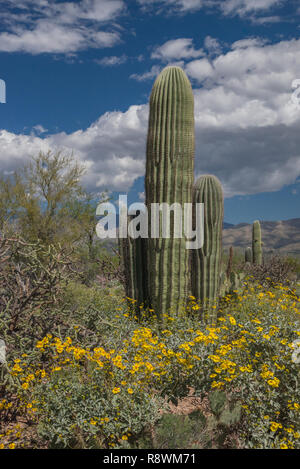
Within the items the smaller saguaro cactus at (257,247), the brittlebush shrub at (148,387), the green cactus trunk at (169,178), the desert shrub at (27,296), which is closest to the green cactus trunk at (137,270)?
the green cactus trunk at (169,178)

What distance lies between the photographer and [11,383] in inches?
138

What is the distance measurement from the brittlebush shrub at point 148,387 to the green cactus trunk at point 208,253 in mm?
3133

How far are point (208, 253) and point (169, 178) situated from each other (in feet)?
5.52

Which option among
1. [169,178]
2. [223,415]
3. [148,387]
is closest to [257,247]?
[169,178]

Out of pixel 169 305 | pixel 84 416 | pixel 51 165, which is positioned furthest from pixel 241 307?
pixel 51 165

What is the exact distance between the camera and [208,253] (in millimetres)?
7547

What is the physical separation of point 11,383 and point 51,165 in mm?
14356

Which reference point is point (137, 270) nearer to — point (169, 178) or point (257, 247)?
point (169, 178)

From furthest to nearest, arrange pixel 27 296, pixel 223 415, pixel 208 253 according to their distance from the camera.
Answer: pixel 208 253
pixel 27 296
pixel 223 415

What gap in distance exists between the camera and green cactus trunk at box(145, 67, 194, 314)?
6812mm

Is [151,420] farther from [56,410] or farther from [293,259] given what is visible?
[293,259]

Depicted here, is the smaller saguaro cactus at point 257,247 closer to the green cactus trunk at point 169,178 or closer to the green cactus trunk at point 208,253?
the green cactus trunk at point 208,253

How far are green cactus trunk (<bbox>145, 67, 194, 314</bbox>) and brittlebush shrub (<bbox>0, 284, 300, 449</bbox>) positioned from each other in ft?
8.33

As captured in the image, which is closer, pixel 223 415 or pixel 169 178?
pixel 223 415
